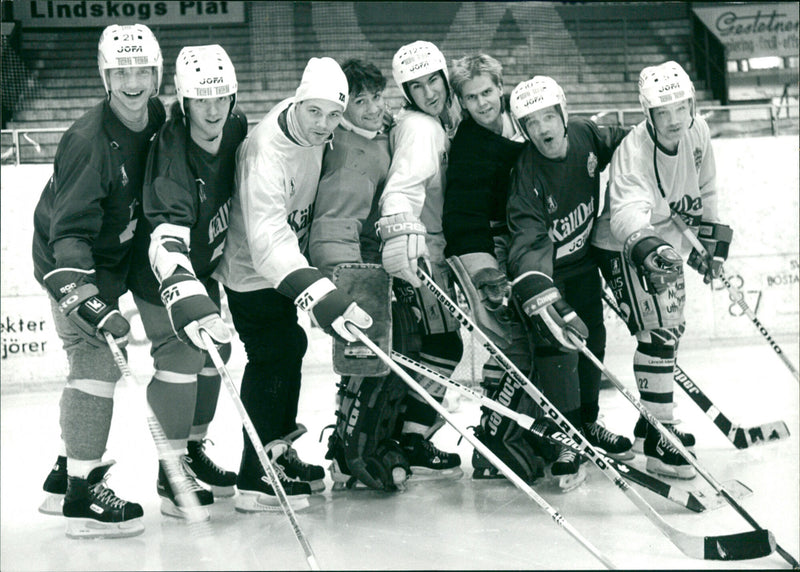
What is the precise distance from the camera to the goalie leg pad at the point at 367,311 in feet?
8.30

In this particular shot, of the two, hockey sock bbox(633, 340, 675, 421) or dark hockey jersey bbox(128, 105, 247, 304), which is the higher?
dark hockey jersey bbox(128, 105, 247, 304)

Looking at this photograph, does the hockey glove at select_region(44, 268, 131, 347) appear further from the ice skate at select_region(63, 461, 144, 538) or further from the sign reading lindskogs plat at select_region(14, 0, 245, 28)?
the sign reading lindskogs plat at select_region(14, 0, 245, 28)

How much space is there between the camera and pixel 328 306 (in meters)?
2.25

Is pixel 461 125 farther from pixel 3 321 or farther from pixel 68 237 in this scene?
pixel 3 321

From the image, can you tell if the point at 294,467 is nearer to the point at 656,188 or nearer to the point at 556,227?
the point at 556,227

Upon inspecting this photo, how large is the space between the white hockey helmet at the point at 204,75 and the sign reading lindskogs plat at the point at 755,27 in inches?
249

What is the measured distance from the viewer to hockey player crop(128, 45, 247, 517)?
7.30 ft

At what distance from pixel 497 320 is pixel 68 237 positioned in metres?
1.21

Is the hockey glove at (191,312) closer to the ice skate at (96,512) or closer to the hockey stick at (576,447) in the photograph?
the ice skate at (96,512)

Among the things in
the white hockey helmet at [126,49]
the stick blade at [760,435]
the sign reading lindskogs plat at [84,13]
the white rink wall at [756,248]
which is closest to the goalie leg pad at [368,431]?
the white hockey helmet at [126,49]

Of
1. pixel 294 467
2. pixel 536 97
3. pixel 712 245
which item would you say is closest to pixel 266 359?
pixel 294 467

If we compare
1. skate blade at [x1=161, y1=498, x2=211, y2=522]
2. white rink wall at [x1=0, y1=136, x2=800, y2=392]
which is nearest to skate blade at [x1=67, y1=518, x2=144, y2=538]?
skate blade at [x1=161, y1=498, x2=211, y2=522]

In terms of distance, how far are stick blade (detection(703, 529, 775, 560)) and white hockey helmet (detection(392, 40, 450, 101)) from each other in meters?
1.49

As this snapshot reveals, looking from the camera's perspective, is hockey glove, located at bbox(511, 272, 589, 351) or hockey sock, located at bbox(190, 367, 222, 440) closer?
hockey glove, located at bbox(511, 272, 589, 351)
